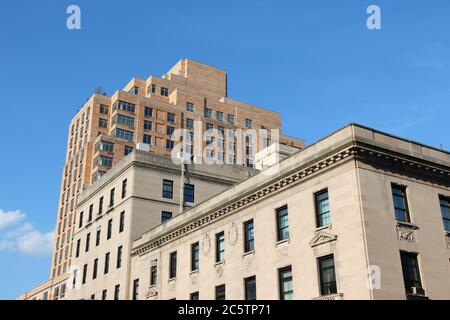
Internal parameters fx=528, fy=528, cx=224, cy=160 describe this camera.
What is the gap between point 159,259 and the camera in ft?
144

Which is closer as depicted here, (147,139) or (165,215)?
(165,215)

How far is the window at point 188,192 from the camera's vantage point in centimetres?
5094

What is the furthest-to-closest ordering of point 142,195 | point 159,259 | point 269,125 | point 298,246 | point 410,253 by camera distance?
point 269,125, point 142,195, point 159,259, point 298,246, point 410,253

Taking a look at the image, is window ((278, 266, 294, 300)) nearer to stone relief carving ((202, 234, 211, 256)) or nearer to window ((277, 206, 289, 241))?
window ((277, 206, 289, 241))

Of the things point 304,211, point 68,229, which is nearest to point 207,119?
point 68,229

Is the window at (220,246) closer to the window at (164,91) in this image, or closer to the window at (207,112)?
the window at (207,112)

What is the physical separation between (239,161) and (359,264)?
84714 millimetres

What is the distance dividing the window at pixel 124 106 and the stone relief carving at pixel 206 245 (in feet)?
228

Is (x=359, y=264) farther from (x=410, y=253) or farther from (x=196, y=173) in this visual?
(x=196, y=173)

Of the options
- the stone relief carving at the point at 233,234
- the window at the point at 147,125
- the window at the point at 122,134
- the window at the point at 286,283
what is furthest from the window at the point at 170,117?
the window at the point at 286,283

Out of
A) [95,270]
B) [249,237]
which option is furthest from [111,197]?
[249,237]

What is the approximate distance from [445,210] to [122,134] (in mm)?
78762

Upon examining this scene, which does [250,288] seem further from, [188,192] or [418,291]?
[188,192]

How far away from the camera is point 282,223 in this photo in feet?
106
